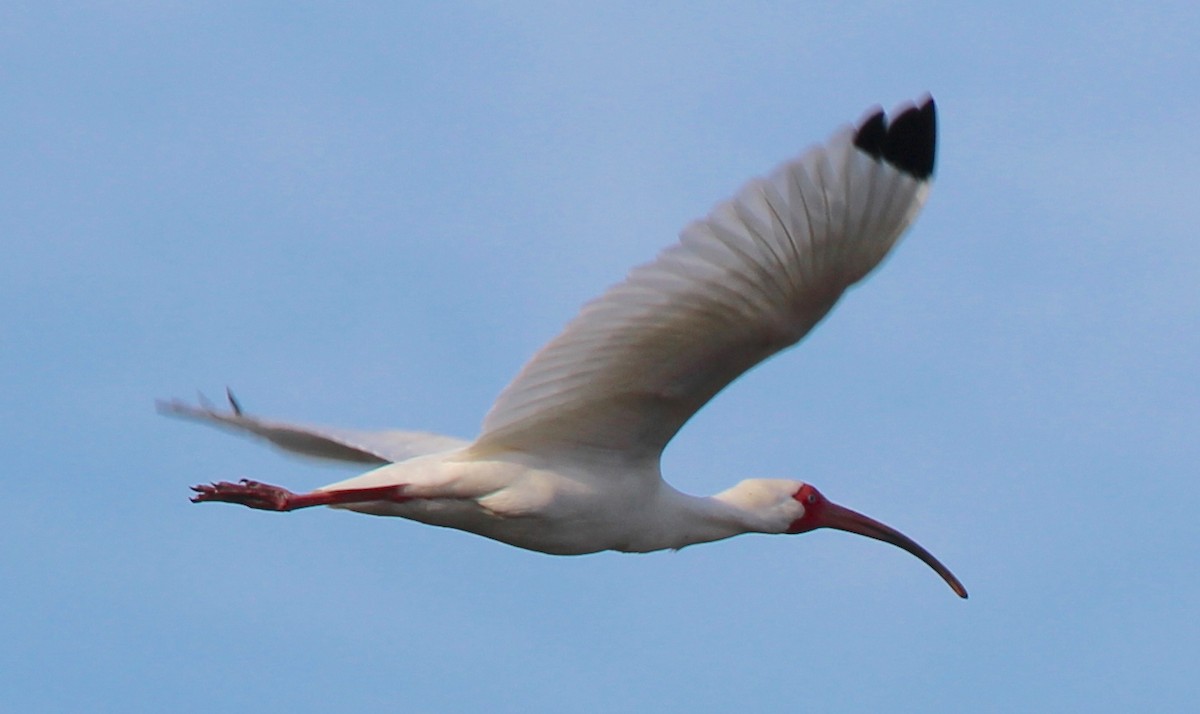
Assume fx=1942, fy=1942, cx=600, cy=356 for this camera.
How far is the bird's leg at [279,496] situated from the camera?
12.2 m

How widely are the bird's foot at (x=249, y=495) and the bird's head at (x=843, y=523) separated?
3.97 m

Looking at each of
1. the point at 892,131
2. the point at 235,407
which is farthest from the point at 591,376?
the point at 235,407

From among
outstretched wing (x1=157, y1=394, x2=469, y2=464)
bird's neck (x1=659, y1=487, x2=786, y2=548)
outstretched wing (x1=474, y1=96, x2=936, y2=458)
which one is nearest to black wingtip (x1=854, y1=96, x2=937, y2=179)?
outstretched wing (x1=474, y1=96, x2=936, y2=458)

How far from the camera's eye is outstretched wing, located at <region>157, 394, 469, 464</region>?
14.4m

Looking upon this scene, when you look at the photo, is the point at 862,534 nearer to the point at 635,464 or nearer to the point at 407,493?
the point at 635,464

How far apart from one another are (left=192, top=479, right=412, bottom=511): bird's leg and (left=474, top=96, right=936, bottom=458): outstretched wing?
2.72ft

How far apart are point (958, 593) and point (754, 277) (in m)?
5.41

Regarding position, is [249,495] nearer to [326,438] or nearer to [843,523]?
[326,438]

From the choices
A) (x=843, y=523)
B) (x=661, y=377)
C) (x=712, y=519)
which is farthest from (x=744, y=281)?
(x=843, y=523)

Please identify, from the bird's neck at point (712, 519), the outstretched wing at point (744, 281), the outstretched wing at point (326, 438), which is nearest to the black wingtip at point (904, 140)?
the outstretched wing at point (744, 281)

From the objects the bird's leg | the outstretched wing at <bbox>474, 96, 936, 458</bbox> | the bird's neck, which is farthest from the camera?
the bird's neck

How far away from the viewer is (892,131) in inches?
430

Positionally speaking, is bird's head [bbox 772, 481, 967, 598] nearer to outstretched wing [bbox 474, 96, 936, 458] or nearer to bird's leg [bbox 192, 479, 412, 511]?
outstretched wing [bbox 474, 96, 936, 458]

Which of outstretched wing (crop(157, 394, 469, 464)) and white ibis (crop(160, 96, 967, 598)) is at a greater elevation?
outstretched wing (crop(157, 394, 469, 464))
